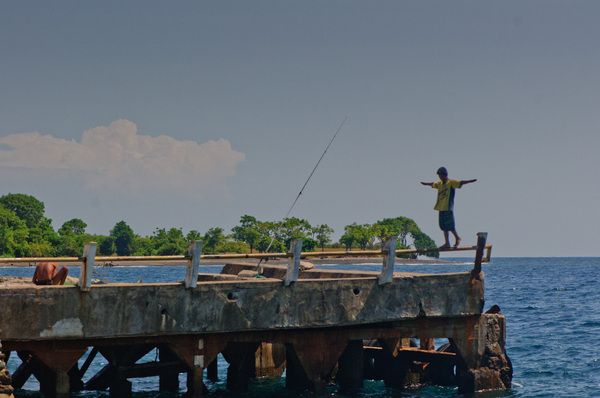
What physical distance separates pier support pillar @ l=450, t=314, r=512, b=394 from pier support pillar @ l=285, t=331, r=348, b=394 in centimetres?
255

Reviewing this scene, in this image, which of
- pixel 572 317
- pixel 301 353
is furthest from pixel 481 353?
pixel 572 317

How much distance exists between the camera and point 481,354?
14.9 meters

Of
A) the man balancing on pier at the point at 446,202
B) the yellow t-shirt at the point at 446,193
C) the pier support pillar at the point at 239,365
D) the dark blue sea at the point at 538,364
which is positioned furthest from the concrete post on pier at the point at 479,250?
the pier support pillar at the point at 239,365

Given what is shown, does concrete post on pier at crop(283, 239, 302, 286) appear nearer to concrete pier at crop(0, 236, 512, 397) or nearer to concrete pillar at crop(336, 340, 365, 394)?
concrete pier at crop(0, 236, 512, 397)

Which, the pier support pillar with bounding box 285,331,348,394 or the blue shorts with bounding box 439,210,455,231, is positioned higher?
the blue shorts with bounding box 439,210,455,231

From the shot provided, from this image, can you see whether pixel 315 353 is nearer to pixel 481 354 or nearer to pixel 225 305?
pixel 225 305

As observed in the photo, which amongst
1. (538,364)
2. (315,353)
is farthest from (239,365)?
(538,364)

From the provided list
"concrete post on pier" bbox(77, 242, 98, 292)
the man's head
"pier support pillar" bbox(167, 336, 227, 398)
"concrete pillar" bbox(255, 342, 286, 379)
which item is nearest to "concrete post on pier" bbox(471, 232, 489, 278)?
the man's head

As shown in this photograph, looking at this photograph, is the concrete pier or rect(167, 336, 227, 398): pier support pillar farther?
rect(167, 336, 227, 398): pier support pillar

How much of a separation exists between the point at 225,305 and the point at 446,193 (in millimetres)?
5314

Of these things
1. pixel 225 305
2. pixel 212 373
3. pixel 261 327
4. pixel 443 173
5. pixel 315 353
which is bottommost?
pixel 212 373

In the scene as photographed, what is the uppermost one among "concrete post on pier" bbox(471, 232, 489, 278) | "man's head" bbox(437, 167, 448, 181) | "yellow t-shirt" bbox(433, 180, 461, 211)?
"man's head" bbox(437, 167, 448, 181)

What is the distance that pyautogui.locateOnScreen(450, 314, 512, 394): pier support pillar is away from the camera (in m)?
14.7

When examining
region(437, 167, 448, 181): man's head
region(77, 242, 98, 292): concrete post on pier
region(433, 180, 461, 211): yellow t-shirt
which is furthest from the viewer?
region(437, 167, 448, 181): man's head
